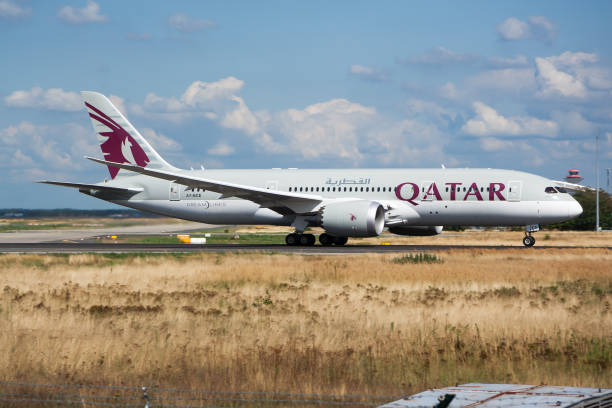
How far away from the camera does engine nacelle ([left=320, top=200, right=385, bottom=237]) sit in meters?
35.7

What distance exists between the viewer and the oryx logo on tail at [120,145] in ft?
144

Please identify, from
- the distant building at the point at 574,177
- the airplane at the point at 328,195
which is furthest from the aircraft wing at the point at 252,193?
the distant building at the point at 574,177

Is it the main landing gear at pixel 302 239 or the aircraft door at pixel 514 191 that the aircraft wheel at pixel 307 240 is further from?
the aircraft door at pixel 514 191

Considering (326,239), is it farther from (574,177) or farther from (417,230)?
(574,177)

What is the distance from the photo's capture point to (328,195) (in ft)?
132

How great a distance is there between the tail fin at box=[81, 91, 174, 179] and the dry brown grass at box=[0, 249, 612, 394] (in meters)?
20.3

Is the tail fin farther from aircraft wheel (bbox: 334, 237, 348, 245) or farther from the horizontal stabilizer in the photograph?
aircraft wheel (bbox: 334, 237, 348, 245)

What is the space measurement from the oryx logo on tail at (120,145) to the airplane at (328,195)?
0.05 metres

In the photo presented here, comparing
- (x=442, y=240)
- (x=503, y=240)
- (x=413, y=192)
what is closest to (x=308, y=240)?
(x=413, y=192)

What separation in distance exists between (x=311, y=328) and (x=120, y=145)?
32492 millimetres

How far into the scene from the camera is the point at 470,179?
37562 mm

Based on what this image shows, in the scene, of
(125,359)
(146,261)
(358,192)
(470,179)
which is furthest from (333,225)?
(125,359)

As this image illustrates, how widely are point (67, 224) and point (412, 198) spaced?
66.7 meters

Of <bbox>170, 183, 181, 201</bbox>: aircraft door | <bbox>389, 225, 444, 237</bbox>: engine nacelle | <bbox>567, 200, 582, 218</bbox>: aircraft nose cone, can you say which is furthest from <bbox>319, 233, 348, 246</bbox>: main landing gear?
<bbox>567, 200, 582, 218</bbox>: aircraft nose cone
